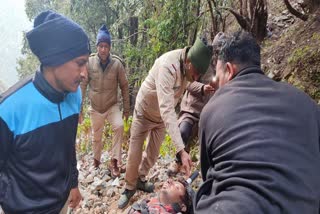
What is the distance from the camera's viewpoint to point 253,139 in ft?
4.96

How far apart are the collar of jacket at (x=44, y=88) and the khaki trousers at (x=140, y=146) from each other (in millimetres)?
1788

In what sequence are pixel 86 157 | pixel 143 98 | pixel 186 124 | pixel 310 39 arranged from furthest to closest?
pixel 86 157, pixel 310 39, pixel 186 124, pixel 143 98

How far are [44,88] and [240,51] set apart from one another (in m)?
1.25

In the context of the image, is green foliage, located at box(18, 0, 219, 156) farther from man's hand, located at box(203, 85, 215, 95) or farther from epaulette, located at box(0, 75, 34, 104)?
epaulette, located at box(0, 75, 34, 104)

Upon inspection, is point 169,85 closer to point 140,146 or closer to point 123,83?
point 140,146

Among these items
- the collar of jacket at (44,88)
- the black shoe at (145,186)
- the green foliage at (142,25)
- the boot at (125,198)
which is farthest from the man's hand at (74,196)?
the green foliage at (142,25)

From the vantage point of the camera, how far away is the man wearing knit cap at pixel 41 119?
1856mm

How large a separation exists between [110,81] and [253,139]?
366cm

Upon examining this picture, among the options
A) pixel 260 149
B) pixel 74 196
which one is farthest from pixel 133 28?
pixel 260 149

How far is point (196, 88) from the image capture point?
4012 mm

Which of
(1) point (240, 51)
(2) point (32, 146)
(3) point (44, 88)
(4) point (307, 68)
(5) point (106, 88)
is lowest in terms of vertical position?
(5) point (106, 88)

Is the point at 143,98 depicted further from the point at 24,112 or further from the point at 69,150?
the point at 24,112

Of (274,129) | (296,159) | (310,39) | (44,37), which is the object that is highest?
(44,37)

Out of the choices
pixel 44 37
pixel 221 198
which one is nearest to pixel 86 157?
pixel 44 37
